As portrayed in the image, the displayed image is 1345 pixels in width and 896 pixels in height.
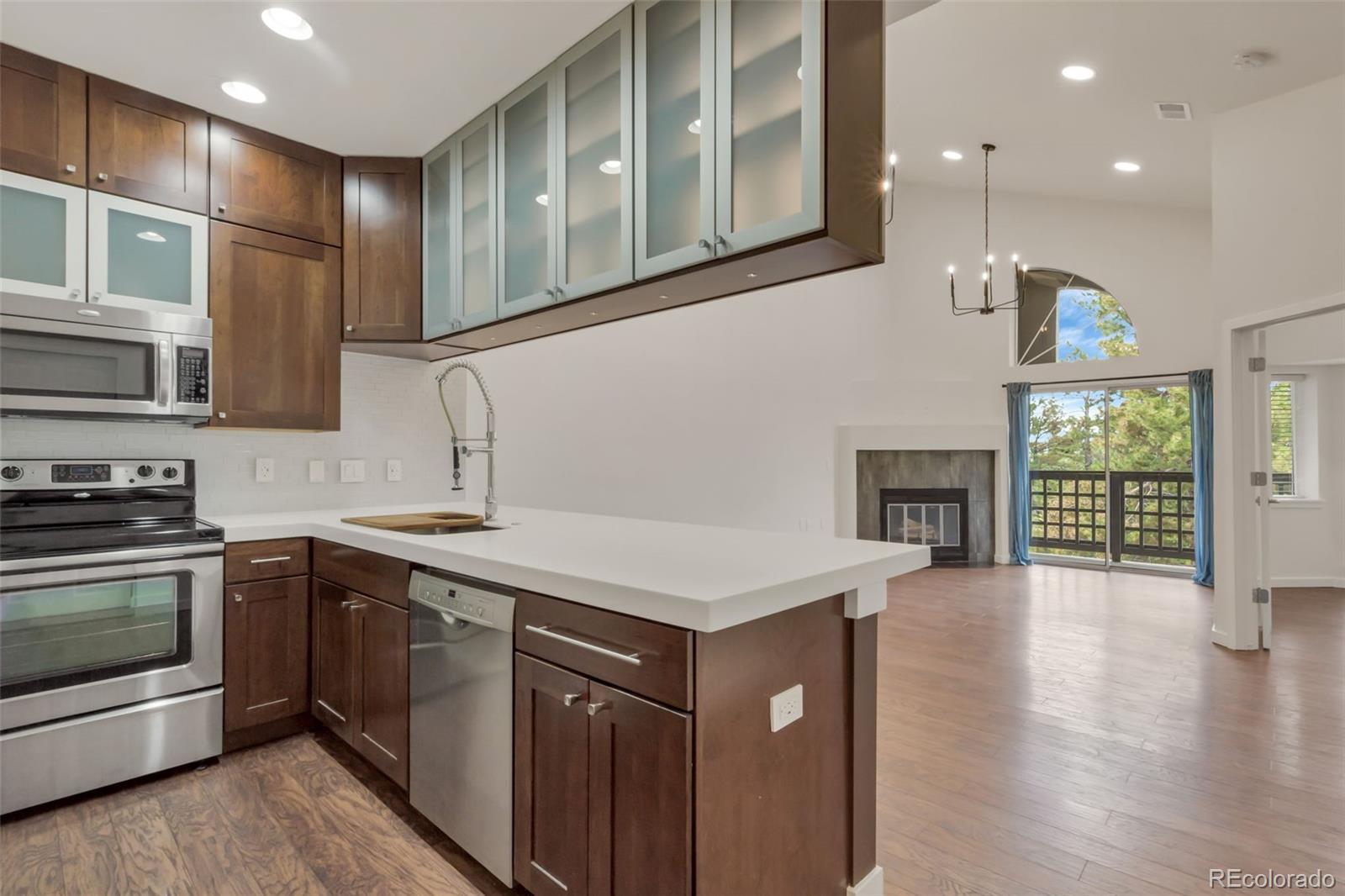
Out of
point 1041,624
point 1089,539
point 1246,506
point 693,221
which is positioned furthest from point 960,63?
point 1089,539

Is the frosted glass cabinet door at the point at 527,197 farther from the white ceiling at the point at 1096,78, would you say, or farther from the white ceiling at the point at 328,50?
the white ceiling at the point at 1096,78

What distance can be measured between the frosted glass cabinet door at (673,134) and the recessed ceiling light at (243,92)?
1.59 meters

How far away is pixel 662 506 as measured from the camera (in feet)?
17.8

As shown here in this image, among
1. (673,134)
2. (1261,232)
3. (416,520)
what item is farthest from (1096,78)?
(416,520)

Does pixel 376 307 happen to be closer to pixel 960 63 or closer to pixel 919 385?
pixel 960 63

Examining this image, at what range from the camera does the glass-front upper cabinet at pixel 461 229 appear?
262cm

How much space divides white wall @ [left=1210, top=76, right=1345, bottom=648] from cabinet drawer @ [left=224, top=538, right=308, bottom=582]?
5089 millimetres

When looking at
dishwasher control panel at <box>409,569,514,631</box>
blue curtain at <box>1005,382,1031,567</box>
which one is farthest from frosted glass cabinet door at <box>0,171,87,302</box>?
blue curtain at <box>1005,382,1031,567</box>

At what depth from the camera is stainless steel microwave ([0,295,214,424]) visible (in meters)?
2.26

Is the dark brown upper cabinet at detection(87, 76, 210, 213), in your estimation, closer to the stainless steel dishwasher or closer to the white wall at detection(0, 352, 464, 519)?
the white wall at detection(0, 352, 464, 519)

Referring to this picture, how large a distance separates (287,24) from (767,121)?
1.64 m

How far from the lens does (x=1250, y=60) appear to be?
361cm

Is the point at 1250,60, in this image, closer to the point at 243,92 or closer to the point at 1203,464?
the point at 1203,464

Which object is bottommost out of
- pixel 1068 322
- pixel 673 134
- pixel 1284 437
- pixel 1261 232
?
pixel 1284 437
